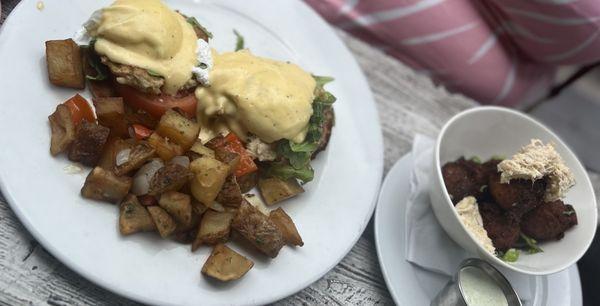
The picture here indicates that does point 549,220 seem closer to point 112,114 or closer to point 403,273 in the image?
point 403,273

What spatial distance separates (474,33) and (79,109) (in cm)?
214

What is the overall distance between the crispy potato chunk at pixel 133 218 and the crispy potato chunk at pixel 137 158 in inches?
3.2

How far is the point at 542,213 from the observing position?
1973mm

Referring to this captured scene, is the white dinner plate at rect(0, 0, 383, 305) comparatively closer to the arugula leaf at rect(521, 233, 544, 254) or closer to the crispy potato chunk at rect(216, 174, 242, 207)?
the crispy potato chunk at rect(216, 174, 242, 207)

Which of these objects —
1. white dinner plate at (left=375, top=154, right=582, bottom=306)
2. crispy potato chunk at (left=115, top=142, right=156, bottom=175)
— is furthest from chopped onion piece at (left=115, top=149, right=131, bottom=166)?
white dinner plate at (left=375, top=154, right=582, bottom=306)

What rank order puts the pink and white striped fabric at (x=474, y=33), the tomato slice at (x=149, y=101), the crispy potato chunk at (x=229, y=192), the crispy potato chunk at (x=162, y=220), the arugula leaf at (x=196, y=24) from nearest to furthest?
the crispy potato chunk at (x=162, y=220)
the crispy potato chunk at (x=229, y=192)
the tomato slice at (x=149, y=101)
the arugula leaf at (x=196, y=24)
the pink and white striped fabric at (x=474, y=33)

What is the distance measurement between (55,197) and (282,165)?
0.77 m

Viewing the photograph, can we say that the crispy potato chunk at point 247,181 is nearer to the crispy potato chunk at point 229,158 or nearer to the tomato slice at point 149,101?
the crispy potato chunk at point 229,158

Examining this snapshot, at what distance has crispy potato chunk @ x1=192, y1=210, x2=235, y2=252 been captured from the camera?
1.63m

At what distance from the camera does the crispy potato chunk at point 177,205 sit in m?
1.58

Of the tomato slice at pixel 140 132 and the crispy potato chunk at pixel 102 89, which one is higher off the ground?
the crispy potato chunk at pixel 102 89

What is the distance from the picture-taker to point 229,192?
168cm

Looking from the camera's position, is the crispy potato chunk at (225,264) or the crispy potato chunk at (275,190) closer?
the crispy potato chunk at (225,264)

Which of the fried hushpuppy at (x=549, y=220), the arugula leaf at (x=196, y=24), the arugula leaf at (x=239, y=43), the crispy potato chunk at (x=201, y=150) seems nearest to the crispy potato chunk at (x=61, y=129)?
the crispy potato chunk at (x=201, y=150)
